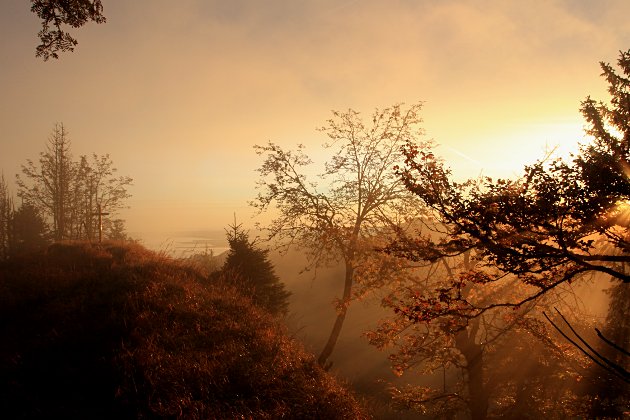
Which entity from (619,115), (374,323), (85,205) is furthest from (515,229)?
(85,205)

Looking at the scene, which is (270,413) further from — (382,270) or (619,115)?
(619,115)

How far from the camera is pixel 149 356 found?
827cm

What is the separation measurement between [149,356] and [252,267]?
884 centimetres

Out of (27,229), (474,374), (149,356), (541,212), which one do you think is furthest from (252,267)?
(27,229)

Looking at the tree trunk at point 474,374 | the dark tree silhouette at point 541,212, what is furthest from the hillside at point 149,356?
the tree trunk at point 474,374

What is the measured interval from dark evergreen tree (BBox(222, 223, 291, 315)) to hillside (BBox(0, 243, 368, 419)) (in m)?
2.96

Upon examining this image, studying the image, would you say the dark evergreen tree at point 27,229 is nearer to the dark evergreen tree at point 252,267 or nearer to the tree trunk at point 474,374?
the dark evergreen tree at point 252,267

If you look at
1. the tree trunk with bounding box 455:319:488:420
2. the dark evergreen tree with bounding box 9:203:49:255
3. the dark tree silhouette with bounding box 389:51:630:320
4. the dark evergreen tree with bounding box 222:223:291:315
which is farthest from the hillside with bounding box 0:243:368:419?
the dark evergreen tree with bounding box 9:203:49:255

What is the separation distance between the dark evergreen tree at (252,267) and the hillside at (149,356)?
2.96 meters

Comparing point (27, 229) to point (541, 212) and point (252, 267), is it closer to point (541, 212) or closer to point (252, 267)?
point (252, 267)

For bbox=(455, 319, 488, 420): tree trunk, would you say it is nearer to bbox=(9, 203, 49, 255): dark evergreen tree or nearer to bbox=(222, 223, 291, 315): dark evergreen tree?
bbox=(222, 223, 291, 315): dark evergreen tree

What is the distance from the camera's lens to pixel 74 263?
1661 centimetres

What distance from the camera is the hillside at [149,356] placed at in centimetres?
721

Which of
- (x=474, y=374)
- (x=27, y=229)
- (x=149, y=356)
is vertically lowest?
(x=474, y=374)
